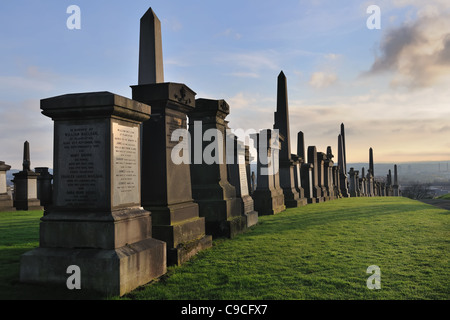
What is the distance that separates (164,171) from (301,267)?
2626mm

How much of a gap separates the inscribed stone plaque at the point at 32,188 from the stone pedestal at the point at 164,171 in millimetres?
13734

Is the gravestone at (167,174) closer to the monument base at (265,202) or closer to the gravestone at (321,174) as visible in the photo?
the monument base at (265,202)

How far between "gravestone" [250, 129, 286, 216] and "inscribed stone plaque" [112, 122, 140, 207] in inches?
341

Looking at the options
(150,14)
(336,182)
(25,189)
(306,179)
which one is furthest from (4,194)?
(336,182)

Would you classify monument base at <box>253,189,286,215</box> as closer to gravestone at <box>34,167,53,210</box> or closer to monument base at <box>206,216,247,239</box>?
monument base at <box>206,216,247,239</box>

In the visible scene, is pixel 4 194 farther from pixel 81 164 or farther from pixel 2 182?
pixel 81 164

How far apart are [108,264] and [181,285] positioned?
0.92m

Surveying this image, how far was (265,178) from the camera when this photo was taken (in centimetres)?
1340

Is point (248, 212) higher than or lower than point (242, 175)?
lower

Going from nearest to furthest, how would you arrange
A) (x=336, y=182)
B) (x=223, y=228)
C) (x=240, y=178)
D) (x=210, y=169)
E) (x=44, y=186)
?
(x=223, y=228)
(x=210, y=169)
(x=240, y=178)
(x=44, y=186)
(x=336, y=182)
